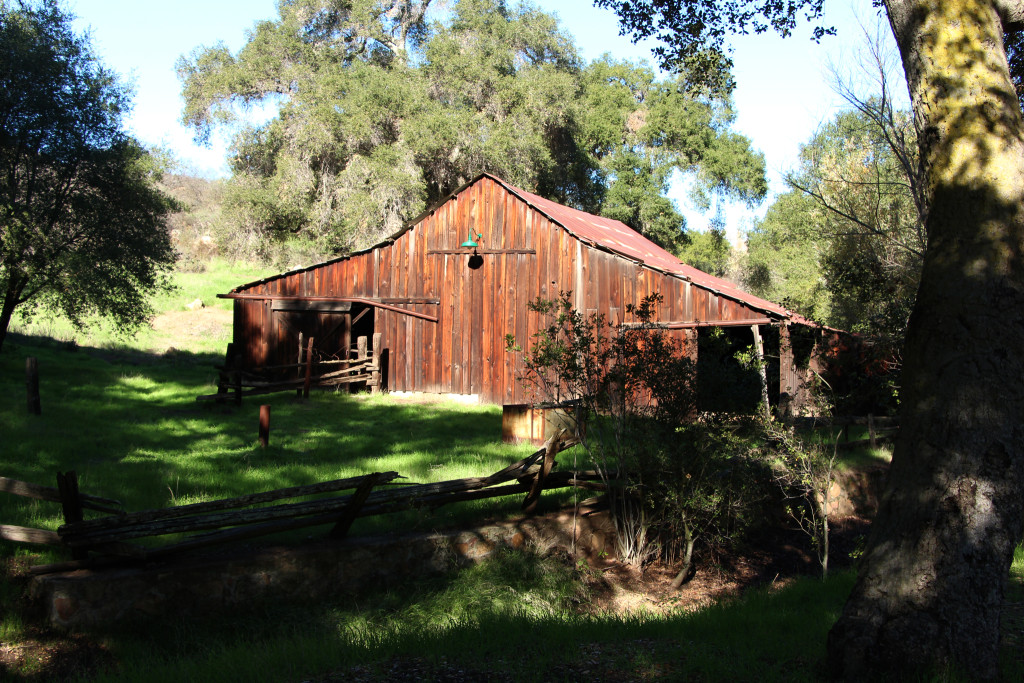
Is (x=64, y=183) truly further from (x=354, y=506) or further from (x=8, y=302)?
(x=354, y=506)

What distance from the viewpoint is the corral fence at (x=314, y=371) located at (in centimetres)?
1934

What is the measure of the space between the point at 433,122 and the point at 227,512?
2547 cm

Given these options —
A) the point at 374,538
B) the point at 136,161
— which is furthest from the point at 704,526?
the point at 136,161

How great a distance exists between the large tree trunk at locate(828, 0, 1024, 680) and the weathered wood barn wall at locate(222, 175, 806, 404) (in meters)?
12.5

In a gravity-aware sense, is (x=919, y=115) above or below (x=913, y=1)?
below

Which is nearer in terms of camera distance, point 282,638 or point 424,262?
point 282,638

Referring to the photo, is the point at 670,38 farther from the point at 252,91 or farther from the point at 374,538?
the point at 252,91

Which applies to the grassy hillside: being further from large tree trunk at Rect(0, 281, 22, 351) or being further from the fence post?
large tree trunk at Rect(0, 281, 22, 351)

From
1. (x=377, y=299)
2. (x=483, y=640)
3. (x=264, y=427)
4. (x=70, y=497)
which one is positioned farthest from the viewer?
(x=377, y=299)

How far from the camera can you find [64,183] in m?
20.2

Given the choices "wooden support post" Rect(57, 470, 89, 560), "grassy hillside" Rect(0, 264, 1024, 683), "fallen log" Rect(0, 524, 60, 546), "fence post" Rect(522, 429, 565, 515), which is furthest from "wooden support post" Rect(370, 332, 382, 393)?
"wooden support post" Rect(57, 470, 89, 560)

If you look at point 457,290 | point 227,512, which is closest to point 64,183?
point 457,290

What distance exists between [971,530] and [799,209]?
37942 mm

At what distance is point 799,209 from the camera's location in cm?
3984
